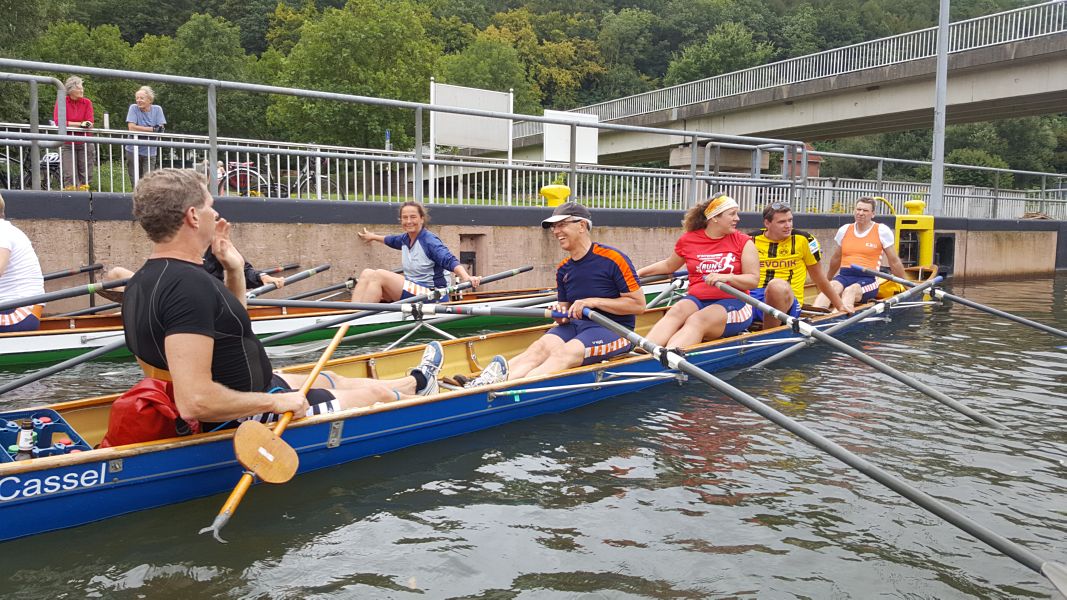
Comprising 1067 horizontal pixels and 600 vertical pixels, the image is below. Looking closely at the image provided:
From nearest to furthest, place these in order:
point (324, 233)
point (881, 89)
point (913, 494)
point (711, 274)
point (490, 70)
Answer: point (913, 494) < point (711, 274) < point (324, 233) < point (881, 89) < point (490, 70)

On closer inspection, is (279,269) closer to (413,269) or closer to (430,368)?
(413,269)

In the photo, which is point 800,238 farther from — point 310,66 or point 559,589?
point 310,66

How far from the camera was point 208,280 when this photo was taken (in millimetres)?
3982

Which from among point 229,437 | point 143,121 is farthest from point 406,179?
point 229,437

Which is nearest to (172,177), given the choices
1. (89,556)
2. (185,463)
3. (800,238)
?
(185,463)

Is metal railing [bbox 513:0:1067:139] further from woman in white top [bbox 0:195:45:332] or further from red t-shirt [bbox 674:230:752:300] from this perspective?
woman in white top [bbox 0:195:45:332]

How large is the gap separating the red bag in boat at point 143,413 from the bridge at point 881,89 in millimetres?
17747

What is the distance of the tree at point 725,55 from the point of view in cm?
7125

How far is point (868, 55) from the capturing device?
32094 mm

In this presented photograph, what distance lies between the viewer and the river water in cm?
416

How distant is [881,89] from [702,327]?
27.1 metres

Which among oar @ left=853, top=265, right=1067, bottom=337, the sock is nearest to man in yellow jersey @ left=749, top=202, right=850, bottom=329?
oar @ left=853, top=265, right=1067, bottom=337

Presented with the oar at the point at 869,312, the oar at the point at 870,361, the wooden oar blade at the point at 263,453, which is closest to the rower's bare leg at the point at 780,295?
the oar at the point at 869,312

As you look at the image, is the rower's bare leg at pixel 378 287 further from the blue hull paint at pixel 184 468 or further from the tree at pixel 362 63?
the tree at pixel 362 63
